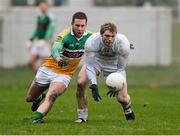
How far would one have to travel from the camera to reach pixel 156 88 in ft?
77.6

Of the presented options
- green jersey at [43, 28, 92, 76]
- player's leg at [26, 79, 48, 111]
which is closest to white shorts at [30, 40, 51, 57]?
player's leg at [26, 79, 48, 111]

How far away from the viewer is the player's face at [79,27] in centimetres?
1402

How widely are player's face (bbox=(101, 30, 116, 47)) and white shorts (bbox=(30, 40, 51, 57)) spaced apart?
37.8 feet

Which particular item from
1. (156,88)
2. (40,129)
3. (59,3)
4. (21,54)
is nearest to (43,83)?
(40,129)

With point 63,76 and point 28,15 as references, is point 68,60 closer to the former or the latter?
point 63,76

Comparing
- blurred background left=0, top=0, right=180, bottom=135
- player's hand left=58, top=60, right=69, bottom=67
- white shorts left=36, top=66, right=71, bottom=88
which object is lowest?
blurred background left=0, top=0, right=180, bottom=135

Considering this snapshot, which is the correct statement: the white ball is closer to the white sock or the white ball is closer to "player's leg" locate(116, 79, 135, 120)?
"player's leg" locate(116, 79, 135, 120)

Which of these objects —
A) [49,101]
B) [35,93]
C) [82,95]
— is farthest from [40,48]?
[49,101]

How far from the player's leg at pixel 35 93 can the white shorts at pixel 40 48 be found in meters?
9.75

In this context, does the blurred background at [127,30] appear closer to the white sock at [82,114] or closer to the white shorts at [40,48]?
the white shorts at [40,48]

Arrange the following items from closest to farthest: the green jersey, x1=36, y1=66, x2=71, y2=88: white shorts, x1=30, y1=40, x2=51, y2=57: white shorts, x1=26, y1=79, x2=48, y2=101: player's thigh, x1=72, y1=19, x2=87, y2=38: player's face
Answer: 1. x1=72, y1=19, x2=87, y2=38: player's face
2. the green jersey
3. x1=36, y1=66, x2=71, y2=88: white shorts
4. x1=26, y1=79, x2=48, y2=101: player's thigh
5. x1=30, y1=40, x2=51, y2=57: white shorts

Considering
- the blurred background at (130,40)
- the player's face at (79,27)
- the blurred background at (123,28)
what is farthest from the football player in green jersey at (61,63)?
the blurred background at (123,28)

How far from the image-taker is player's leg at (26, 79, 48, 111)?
49.2 ft

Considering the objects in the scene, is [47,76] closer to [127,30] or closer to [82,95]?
[82,95]
